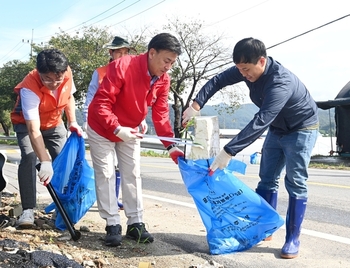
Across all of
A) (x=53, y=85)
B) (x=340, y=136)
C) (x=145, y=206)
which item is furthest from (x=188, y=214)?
(x=340, y=136)

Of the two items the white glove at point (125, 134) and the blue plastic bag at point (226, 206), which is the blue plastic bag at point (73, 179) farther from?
the blue plastic bag at point (226, 206)

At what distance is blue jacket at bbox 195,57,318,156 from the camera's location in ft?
10.5

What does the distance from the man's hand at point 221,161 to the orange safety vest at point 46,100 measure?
165 centimetres

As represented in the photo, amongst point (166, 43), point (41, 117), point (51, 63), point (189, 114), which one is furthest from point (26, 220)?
point (166, 43)

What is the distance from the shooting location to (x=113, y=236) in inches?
144

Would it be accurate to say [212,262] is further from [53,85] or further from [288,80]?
[53,85]

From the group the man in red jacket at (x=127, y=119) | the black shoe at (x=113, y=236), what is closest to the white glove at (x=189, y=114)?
the man in red jacket at (x=127, y=119)

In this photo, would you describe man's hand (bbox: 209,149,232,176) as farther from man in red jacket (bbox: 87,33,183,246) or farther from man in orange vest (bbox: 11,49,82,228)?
man in orange vest (bbox: 11,49,82,228)

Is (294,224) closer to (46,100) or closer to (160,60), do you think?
(160,60)

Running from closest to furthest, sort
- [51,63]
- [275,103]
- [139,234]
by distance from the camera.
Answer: [275,103] < [51,63] < [139,234]

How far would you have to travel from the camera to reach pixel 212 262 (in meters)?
3.31

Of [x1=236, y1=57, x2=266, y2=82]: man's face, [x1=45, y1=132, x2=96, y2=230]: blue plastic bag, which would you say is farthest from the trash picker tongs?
[x1=236, y1=57, x2=266, y2=82]: man's face

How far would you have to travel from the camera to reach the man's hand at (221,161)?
3.25m

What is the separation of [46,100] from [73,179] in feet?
2.59
